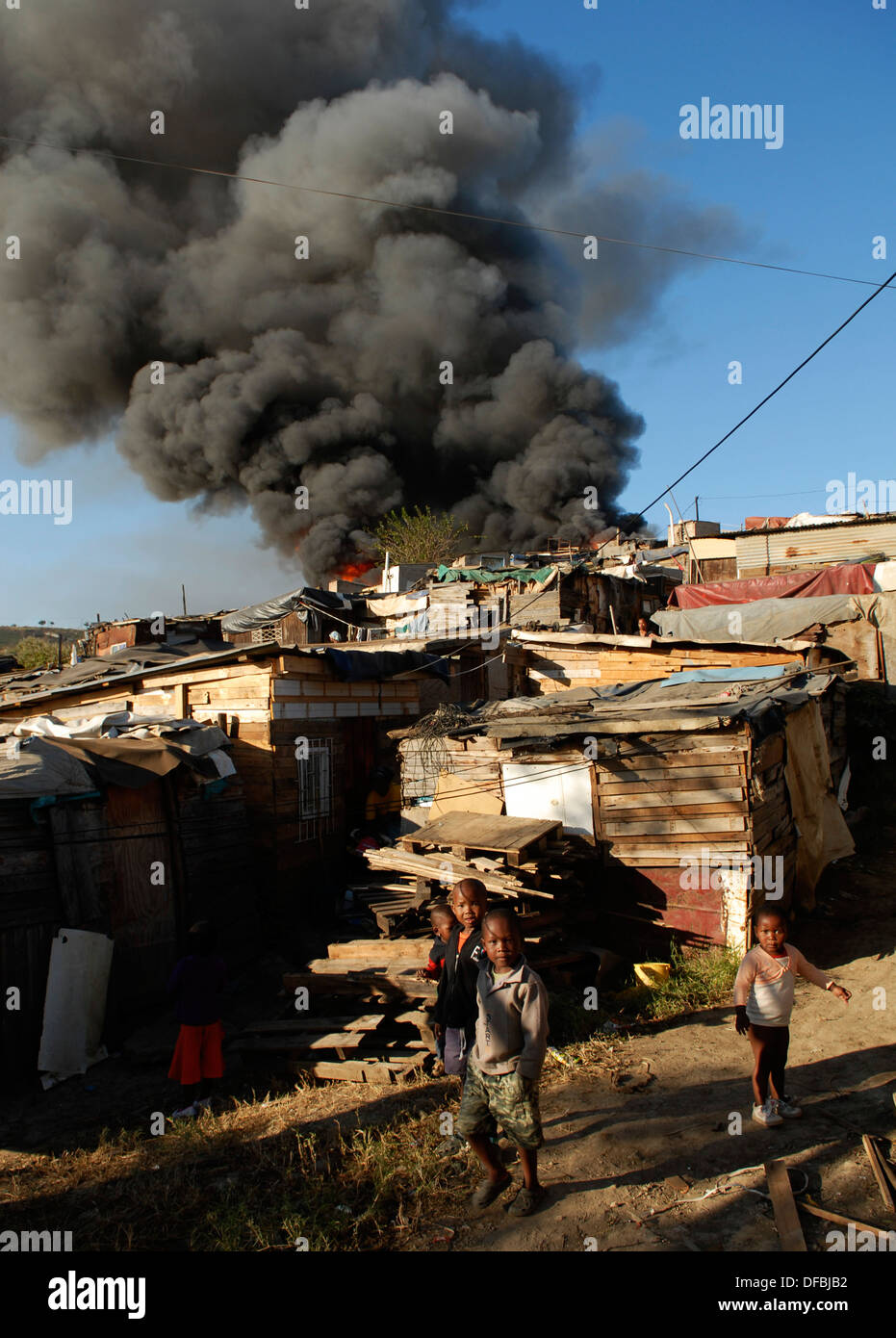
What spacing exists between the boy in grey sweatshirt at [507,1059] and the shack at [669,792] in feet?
17.4

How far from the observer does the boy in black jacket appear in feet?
15.9

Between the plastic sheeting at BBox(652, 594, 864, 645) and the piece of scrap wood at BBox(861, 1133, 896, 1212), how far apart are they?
13045 millimetres

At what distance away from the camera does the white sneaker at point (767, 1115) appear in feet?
15.9

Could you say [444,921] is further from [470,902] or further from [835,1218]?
[835,1218]

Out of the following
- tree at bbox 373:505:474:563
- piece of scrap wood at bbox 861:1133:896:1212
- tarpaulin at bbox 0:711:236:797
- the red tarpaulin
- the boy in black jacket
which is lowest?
piece of scrap wood at bbox 861:1133:896:1212

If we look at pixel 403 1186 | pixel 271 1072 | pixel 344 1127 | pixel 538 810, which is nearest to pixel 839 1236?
pixel 403 1186

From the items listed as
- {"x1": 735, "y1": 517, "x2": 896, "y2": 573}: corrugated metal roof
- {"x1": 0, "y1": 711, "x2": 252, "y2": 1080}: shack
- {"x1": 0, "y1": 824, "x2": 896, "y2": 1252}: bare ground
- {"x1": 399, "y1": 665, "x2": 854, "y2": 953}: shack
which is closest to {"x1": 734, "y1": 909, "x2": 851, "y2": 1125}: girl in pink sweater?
{"x1": 0, "y1": 824, "x2": 896, "y2": 1252}: bare ground

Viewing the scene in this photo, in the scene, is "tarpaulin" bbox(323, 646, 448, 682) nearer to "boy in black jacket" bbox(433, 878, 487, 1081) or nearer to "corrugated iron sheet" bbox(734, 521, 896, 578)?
"boy in black jacket" bbox(433, 878, 487, 1081)

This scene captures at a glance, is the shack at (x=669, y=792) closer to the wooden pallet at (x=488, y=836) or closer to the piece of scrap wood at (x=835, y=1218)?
the wooden pallet at (x=488, y=836)

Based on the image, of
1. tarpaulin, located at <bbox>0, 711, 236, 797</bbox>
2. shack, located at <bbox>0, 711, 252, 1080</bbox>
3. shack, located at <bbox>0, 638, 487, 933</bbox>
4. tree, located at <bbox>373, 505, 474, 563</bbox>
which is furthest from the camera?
tree, located at <bbox>373, 505, 474, 563</bbox>

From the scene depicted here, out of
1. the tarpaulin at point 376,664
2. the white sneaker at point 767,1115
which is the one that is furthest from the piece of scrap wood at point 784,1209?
the tarpaulin at point 376,664

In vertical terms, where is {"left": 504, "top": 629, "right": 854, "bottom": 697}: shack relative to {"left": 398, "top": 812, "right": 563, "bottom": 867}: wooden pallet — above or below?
above

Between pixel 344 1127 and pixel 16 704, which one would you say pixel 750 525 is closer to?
pixel 16 704
